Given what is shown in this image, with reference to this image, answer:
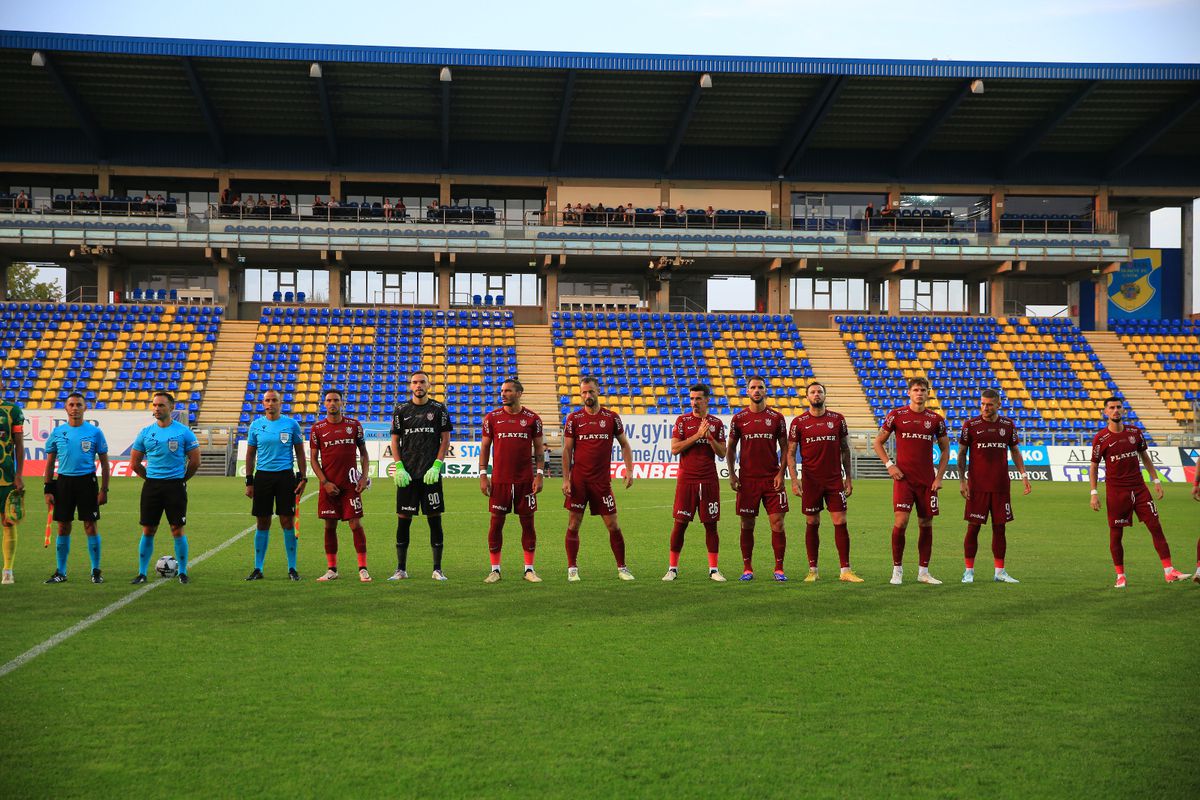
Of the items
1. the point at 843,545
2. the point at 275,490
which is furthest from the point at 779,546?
the point at 275,490

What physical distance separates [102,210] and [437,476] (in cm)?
3615

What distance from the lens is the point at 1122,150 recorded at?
44.2 m

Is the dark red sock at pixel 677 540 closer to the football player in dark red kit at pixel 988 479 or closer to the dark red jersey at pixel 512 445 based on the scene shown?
the dark red jersey at pixel 512 445

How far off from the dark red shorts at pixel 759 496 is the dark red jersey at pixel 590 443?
5.17 feet

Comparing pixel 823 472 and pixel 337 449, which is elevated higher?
pixel 337 449

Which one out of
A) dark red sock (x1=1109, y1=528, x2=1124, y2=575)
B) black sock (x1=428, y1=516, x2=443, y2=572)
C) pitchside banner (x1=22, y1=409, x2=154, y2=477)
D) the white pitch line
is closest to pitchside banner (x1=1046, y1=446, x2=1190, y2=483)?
dark red sock (x1=1109, y1=528, x2=1124, y2=575)

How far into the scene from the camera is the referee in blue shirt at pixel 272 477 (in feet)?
37.9

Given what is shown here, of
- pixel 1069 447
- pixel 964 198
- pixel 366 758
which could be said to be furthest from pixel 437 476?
pixel 964 198

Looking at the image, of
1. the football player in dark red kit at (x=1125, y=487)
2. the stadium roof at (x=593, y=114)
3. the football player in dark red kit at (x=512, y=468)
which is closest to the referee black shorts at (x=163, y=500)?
the football player in dark red kit at (x=512, y=468)

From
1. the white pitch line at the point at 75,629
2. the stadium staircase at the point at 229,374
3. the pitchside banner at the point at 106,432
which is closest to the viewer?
the white pitch line at the point at 75,629

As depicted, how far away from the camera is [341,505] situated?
11.7 meters

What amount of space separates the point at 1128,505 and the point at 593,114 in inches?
1304

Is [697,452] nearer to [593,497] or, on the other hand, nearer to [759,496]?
[759,496]

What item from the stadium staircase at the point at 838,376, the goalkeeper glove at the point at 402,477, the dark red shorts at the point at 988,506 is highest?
the stadium staircase at the point at 838,376
